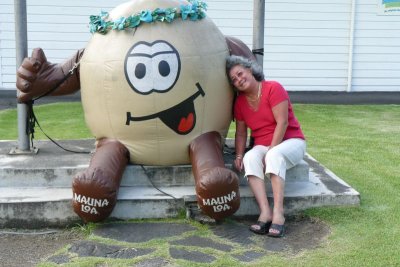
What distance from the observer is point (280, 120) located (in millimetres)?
4133

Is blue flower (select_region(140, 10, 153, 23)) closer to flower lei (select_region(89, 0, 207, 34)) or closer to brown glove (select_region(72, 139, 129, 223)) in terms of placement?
flower lei (select_region(89, 0, 207, 34))

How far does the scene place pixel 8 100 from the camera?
37.0ft

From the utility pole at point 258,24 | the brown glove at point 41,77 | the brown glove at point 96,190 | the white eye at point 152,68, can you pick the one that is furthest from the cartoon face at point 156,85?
the utility pole at point 258,24

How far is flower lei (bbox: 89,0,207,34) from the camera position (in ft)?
13.7

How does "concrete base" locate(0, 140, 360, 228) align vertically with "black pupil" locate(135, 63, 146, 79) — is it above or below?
below

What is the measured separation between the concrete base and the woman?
0.28 metres

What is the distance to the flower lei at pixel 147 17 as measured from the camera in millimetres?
4180

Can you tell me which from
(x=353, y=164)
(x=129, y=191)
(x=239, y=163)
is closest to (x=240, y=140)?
(x=239, y=163)

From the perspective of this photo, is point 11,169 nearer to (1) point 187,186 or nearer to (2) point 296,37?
(1) point 187,186

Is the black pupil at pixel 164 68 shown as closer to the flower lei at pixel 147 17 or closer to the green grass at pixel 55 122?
the flower lei at pixel 147 17

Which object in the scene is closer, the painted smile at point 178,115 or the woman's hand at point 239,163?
the painted smile at point 178,115

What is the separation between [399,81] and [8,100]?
8712 mm

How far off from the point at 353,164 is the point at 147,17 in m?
2.83

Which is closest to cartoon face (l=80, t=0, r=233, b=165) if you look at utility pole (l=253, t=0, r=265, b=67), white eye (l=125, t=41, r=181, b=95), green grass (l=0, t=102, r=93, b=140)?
white eye (l=125, t=41, r=181, b=95)
